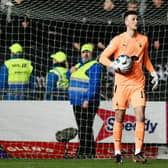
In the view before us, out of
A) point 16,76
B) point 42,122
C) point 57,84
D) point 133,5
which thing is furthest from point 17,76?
point 133,5

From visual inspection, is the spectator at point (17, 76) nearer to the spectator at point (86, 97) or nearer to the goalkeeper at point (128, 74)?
the spectator at point (86, 97)

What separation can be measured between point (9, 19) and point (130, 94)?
4187 millimetres

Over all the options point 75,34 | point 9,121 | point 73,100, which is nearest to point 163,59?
point 75,34

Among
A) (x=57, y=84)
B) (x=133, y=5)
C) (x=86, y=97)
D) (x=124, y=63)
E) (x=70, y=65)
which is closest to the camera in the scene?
(x=124, y=63)

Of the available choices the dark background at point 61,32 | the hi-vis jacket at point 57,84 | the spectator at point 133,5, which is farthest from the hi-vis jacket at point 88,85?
the spectator at point 133,5

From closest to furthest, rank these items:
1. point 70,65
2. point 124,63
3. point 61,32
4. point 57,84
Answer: point 124,63, point 57,84, point 61,32, point 70,65

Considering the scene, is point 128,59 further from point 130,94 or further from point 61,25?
point 61,25

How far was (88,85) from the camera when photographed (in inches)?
460

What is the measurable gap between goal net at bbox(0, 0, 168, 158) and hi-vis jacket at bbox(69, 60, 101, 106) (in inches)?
7.4

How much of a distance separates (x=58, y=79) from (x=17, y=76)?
702mm

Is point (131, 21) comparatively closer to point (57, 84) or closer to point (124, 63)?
point (124, 63)

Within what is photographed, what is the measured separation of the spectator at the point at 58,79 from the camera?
1212 cm

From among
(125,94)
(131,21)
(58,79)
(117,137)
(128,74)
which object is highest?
(131,21)

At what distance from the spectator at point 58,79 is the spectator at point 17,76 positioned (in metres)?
0.31
